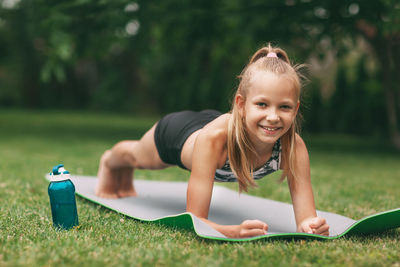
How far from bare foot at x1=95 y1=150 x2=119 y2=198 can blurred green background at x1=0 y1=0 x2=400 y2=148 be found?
5.57 ft

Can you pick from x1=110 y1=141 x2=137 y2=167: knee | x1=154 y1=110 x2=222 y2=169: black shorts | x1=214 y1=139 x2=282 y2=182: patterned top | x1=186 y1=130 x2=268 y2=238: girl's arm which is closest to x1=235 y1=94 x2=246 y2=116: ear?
x1=186 y1=130 x2=268 y2=238: girl's arm

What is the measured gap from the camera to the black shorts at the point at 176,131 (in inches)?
121

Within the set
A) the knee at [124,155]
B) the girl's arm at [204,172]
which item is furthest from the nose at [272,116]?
the knee at [124,155]

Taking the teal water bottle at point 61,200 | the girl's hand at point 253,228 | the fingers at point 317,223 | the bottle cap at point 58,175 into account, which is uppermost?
the bottle cap at point 58,175

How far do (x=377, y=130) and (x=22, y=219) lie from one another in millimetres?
11777

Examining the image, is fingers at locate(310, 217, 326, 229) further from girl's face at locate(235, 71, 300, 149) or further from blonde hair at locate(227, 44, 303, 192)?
girl's face at locate(235, 71, 300, 149)

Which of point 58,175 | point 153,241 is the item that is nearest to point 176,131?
point 58,175

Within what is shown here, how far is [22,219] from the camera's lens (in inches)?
108

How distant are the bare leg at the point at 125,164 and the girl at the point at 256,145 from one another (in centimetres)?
34

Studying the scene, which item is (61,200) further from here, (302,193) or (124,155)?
(302,193)

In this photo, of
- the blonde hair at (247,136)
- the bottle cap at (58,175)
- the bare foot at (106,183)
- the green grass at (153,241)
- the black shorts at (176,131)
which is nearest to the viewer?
the green grass at (153,241)

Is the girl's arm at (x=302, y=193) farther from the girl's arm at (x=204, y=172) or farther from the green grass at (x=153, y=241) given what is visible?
the girl's arm at (x=204, y=172)

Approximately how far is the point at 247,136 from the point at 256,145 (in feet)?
0.30

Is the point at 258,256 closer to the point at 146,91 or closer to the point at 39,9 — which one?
the point at 39,9
